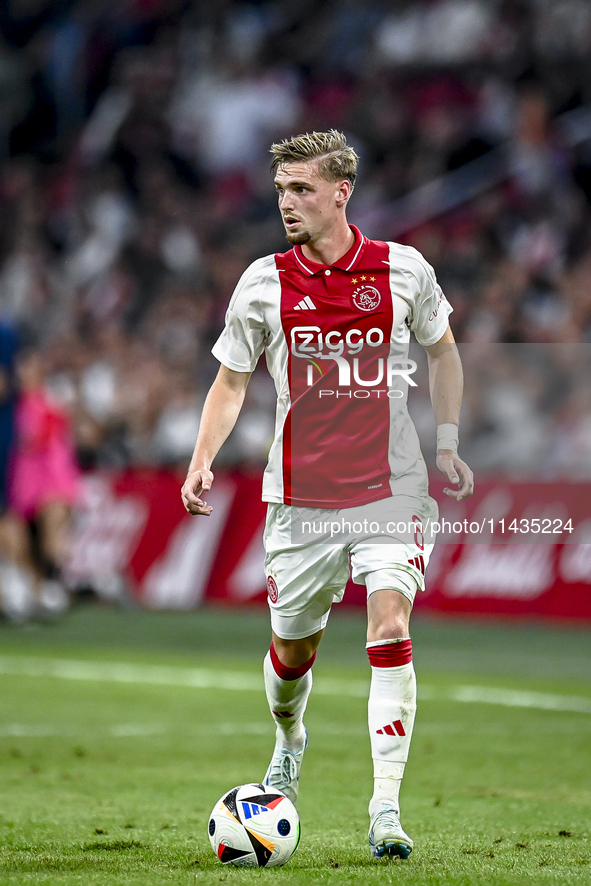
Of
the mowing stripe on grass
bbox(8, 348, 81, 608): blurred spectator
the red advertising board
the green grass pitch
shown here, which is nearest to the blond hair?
the green grass pitch

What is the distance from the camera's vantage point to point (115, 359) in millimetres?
17562

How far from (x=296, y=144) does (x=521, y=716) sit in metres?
4.76

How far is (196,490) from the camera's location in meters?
5.04

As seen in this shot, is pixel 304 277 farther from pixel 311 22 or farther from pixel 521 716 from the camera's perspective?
pixel 311 22

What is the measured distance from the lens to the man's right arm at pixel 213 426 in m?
5.05

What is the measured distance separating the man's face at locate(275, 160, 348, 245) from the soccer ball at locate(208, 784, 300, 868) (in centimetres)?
202

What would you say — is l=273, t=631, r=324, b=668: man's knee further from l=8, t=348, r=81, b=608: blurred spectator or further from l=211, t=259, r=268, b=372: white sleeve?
l=8, t=348, r=81, b=608: blurred spectator

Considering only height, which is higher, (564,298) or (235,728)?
(564,298)

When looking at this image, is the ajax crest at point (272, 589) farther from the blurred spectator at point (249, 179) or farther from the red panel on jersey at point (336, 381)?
the blurred spectator at point (249, 179)

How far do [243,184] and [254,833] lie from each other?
15.3 metres

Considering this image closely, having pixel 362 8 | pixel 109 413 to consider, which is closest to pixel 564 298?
pixel 109 413

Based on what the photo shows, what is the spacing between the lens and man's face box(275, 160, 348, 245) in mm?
5141

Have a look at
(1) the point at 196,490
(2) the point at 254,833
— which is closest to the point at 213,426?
(1) the point at 196,490

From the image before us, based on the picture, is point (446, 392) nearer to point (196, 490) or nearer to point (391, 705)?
point (196, 490)
